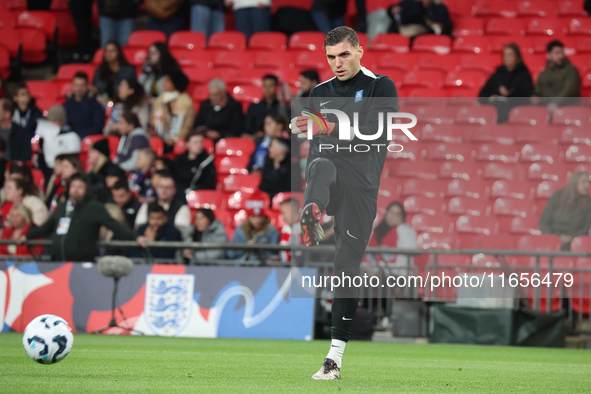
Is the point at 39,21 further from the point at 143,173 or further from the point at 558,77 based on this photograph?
the point at 558,77

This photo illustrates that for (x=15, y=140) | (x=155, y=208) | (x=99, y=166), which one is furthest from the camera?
(x=15, y=140)

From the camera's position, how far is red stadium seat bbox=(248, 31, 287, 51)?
15.4m

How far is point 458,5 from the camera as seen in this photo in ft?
50.8

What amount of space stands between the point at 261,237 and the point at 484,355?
11.8 feet

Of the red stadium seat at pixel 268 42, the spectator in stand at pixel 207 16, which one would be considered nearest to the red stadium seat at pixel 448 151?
the red stadium seat at pixel 268 42

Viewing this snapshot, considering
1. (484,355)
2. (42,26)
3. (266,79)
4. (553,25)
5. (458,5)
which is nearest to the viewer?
(484,355)

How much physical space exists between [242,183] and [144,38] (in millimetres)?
5126

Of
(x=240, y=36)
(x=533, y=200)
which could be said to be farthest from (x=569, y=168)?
(x=240, y=36)

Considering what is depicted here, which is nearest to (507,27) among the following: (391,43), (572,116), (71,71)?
(391,43)

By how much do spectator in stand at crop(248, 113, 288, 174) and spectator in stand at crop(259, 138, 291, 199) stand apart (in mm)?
192

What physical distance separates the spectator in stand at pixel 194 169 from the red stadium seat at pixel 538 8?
21.9ft

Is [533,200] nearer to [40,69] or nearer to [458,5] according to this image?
[458,5]

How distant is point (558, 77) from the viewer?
1233cm

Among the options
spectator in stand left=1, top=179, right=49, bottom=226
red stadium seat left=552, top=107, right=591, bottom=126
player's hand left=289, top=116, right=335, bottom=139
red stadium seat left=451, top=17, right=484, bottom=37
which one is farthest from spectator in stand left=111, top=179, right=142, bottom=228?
red stadium seat left=451, top=17, right=484, bottom=37
